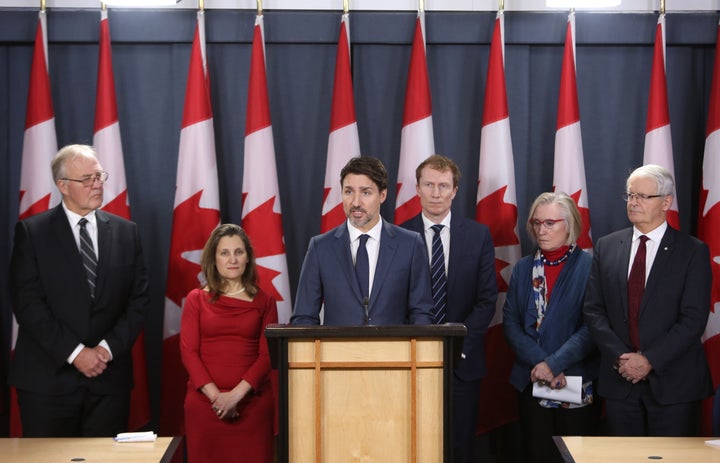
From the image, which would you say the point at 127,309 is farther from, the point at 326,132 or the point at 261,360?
the point at 326,132

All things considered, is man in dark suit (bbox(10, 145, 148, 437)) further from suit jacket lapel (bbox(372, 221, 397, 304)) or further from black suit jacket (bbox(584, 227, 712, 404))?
black suit jacket (bbox(584, 227, 712, 404))

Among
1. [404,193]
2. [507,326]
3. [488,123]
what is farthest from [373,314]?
[488,123]

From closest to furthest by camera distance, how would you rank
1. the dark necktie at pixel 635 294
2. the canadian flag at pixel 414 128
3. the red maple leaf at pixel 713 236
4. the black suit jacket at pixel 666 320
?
1. the black suit jacket at pixel 666 320
2. the dark necktie at pixel 635 294
3. the red maple leaf at pixel 713 236
4. the canadian flag at pixel 414 128

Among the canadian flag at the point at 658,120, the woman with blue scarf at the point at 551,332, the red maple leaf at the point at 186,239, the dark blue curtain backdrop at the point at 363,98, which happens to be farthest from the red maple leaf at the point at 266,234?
the canadian flag at the point at 658,120

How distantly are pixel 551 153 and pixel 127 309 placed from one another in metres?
2.49

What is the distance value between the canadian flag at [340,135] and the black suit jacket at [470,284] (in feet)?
1.93

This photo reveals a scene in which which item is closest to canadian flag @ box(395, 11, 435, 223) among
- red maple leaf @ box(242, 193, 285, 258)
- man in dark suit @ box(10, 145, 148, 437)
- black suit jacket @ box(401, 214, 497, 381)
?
black suit jacket @ box(401, 214, 497, 381)

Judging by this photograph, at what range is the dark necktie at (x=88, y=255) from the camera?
170 inches

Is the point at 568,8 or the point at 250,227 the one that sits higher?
the point at 568,8

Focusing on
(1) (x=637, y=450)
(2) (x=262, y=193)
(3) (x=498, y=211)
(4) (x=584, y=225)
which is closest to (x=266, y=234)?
(2) (x=262, y=193)

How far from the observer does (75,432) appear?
13.9 feet

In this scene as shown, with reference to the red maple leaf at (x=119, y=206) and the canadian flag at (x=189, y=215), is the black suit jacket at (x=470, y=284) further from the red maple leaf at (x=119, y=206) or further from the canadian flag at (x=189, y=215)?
the red maple leaf at (x=119, y=206)

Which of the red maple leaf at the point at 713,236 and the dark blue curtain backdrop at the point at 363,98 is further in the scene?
the dark blue curtain backdrop at the point at 363,98

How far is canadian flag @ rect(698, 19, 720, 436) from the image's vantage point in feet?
15.8
